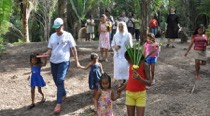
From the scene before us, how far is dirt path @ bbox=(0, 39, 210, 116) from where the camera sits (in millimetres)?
6973

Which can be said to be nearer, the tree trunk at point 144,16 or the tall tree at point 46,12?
the tree trunk at point 144,16

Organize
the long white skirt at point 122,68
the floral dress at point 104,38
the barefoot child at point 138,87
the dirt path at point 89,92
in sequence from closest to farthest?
the barefoot child at point 138,87
the dirt path at point 89,92
the long white skirt at point 122,68
the floral dress at point 104,38

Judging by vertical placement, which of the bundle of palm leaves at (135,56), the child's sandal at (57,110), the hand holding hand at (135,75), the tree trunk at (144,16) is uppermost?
the tree trunk at (144,16)

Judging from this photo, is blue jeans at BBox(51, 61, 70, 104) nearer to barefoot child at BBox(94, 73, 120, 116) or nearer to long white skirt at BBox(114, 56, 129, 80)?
long white skirt at BBox(114, 56, 129, 80)

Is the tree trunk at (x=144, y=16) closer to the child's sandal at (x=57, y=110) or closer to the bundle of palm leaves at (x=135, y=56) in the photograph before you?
the child's sandal at (x=57, y=110)

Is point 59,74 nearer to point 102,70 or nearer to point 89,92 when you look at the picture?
point 102,70

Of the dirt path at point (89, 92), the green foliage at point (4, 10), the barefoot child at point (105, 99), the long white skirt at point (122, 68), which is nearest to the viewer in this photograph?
the barefoot child at point (105, 99)

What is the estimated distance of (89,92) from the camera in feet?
26.7

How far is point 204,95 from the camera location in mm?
7926

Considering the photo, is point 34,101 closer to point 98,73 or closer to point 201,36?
point 98,73

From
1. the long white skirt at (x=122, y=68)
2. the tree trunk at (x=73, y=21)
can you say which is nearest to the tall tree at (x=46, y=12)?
the tree trunk at (x=73, y=21)

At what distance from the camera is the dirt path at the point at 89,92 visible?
22.9 ft

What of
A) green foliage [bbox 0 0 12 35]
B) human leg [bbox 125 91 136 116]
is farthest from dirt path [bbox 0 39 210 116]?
green foliage [bbox 0 0 12 35]

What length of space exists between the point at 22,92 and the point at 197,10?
17764 millimetres
